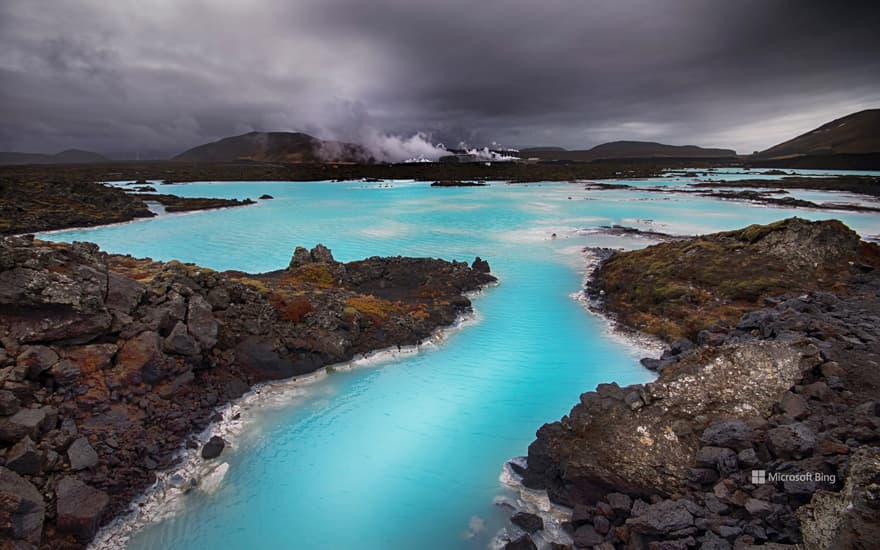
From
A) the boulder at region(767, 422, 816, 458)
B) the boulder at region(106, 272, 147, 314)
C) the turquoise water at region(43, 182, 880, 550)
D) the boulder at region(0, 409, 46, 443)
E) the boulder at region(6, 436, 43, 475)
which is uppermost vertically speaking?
the boulder at region(106, 272, 147, 314)

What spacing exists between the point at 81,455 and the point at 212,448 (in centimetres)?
214

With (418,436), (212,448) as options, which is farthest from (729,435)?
(212,448)

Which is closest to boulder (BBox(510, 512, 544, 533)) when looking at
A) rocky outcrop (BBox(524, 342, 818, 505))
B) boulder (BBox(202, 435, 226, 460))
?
rocky outcrop (BBox(524, 342, 818, 505))

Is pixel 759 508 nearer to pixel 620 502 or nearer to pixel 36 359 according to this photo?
pixel 620 502

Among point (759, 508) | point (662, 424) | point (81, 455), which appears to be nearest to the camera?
point (759, 508)

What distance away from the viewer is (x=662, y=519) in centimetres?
636

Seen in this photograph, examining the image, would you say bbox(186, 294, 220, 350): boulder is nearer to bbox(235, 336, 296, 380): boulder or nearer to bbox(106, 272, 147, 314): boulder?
bbox(235, 336, 296, 380): boulder

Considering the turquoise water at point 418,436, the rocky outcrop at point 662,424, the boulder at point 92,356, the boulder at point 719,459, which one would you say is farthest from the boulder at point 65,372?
the boulder at point 719,459

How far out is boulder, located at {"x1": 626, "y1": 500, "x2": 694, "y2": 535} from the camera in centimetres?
622

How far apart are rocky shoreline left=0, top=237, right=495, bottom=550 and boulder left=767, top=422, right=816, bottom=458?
9911 mm

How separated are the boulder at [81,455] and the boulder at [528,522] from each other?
745 cm

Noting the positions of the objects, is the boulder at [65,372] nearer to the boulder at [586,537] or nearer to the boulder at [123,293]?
the boulder at [123,293]

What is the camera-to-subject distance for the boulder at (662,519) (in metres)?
6.22

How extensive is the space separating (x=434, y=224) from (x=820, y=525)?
42078 millimetres
